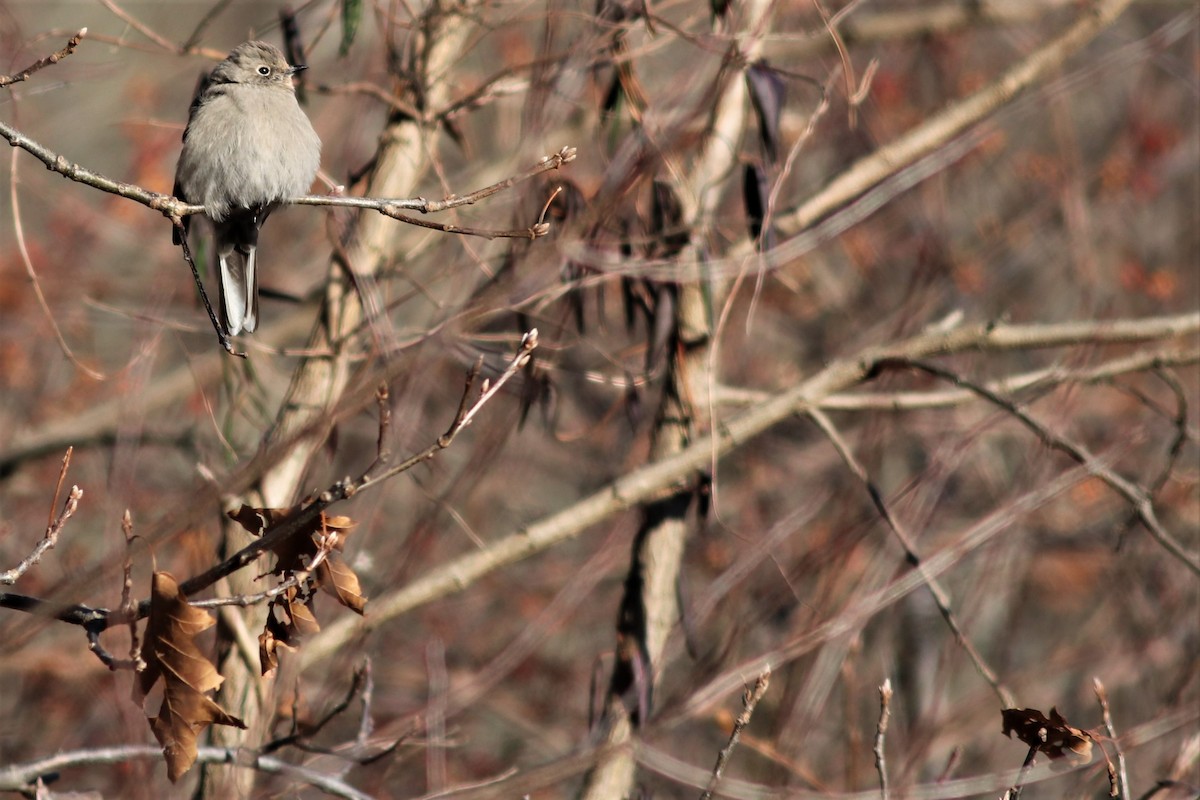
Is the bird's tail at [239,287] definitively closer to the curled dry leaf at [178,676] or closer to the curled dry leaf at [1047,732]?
the curled dry leaf at [178,676]

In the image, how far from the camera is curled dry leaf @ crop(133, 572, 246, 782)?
6.53 ft

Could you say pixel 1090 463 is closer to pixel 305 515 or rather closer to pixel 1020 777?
pixel 1020 777

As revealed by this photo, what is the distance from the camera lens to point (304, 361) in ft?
12.6

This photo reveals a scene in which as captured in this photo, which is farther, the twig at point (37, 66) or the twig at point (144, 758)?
the twig at point (144, 758)

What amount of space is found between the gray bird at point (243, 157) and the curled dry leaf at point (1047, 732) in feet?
7.71

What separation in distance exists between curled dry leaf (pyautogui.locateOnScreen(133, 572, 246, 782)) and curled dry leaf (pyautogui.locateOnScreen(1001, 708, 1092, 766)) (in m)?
1.48

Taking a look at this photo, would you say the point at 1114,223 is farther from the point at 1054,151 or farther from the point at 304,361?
the point at 304,361

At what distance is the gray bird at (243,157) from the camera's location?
3.41 meters

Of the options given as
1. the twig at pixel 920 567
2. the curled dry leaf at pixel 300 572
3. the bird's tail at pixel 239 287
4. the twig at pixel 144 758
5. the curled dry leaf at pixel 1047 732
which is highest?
the bird's tail at pixel 239 287

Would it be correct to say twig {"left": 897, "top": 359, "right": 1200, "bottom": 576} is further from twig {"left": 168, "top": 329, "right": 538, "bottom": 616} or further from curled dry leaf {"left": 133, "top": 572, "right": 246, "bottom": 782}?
curled dry leaf {"left": 133, "top": 572, "right": 246, "bottom": 782}

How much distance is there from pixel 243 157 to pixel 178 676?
183 cm

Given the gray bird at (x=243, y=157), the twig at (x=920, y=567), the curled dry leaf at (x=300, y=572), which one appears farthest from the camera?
the gray bird at (x=243, y=157)

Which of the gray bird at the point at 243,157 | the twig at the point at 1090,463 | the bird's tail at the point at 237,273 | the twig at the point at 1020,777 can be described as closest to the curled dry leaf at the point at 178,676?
the twig at the point at 1020,777

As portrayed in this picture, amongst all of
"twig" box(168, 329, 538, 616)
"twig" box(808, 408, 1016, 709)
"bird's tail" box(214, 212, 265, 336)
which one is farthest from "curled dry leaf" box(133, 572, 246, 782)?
"twig" box(808, 408, 1016, 709)
